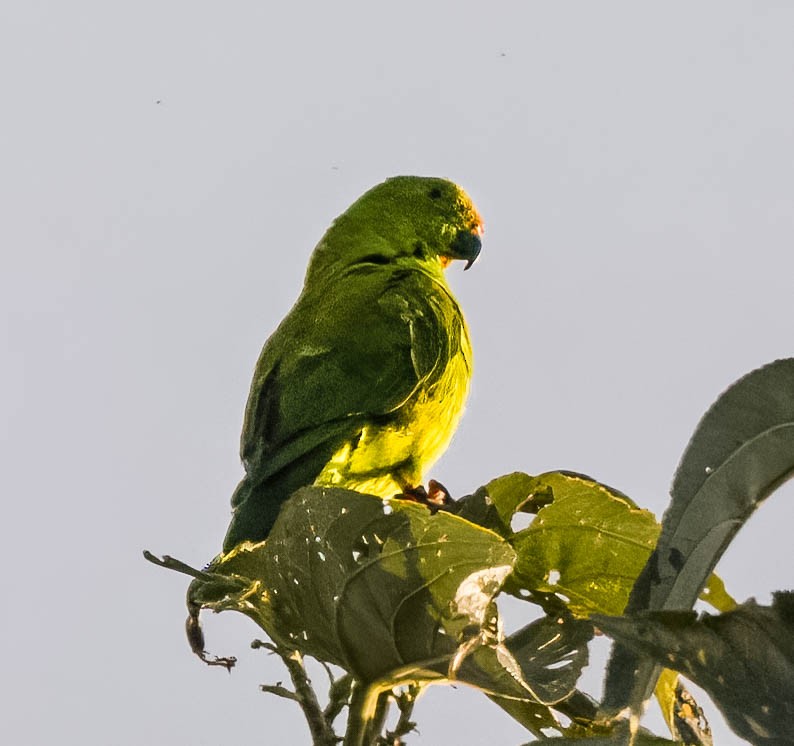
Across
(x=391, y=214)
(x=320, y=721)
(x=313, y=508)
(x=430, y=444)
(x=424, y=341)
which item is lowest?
(x=320, y=721)

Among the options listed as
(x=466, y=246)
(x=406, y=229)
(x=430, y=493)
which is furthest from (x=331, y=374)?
(x=466, y=246)

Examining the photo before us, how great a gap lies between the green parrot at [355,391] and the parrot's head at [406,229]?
151mm

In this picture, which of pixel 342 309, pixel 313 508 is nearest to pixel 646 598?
pixel 313 508

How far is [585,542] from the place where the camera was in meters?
1.36

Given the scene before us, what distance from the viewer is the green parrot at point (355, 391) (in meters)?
1.84

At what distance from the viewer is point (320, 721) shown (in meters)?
1.20

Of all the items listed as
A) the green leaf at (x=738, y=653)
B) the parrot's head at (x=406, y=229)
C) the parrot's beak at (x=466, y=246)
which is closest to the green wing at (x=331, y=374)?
the parrot's head at (x=406, y=229)

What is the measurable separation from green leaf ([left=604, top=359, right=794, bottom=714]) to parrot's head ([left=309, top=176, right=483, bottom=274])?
5.58 ft

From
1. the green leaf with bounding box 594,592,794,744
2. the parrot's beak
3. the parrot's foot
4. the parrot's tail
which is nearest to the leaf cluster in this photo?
the green leaf with bounding box 594,592,794,744

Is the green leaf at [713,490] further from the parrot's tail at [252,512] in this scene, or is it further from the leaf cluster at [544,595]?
the parrot's tail at [252,512]

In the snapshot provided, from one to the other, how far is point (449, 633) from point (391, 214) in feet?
6.49

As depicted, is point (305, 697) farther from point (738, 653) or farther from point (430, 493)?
point (430, 493)

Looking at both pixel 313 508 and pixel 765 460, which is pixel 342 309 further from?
pixel 765 460

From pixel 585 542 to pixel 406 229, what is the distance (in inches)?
66.6
